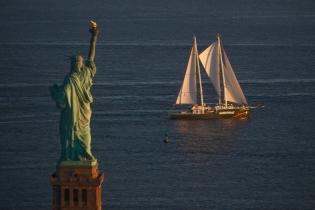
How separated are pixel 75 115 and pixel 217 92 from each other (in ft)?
302

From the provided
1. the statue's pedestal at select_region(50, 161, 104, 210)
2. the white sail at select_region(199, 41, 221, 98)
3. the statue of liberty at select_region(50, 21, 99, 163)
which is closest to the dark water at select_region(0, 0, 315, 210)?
the white sail at select_region(199, 41, 221, 98)

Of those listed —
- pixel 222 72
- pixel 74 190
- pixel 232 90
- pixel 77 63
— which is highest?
pixel 222 72

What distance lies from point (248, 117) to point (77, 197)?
286 ft

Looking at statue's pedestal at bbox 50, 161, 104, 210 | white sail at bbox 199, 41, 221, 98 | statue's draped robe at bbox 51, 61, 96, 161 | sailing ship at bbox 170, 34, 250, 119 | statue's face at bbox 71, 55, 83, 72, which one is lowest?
statue's pedestal at bbox 50, 161, 104, 210

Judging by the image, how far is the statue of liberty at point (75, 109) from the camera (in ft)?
129

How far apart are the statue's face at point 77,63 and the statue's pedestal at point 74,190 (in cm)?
285

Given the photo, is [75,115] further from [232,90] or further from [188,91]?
[232,90]

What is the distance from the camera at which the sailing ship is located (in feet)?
415

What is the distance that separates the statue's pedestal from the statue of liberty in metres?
0.64

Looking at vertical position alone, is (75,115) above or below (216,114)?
below

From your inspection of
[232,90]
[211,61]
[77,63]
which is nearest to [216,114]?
[232,90]

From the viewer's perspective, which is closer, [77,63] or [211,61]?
[77,63]

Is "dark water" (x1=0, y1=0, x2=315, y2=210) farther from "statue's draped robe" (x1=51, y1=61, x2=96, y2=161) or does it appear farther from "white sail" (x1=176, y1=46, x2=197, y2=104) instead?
"statue's draped robe" (x1=51, y1=61, x2=96, y2=161)

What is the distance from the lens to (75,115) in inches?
1556
